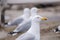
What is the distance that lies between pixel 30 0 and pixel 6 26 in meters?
1.57

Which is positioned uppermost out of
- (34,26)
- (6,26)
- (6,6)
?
(6,6)

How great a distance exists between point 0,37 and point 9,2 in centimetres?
292

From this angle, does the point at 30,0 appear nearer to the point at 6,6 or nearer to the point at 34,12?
the point at 6,6

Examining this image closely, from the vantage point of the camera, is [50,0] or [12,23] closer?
[12,23]

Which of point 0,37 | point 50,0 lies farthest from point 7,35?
point 50,0

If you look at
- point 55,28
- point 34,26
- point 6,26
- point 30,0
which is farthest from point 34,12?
point 34,26

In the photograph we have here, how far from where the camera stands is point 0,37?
6688 mm

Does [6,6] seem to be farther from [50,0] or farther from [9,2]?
[50,0]

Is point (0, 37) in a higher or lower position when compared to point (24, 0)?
lower

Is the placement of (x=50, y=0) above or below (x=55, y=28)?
above

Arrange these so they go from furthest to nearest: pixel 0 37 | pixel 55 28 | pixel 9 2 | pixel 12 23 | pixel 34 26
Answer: pixel 9 2 → pixel 12 23 → pixel 55 28 → pixel 0 37 → pixel 34 26

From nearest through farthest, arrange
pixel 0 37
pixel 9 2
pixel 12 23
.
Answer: pixel 0 37
pixel 12 23
pixel 9 2

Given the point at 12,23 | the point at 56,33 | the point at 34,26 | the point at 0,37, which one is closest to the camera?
the point at 34,26

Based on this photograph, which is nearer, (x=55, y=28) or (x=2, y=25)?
(x=55, y=28)
